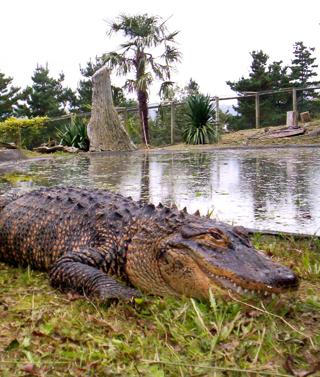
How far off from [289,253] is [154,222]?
37.7 inches

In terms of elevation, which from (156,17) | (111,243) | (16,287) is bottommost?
(16,287)

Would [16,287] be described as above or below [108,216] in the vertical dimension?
below

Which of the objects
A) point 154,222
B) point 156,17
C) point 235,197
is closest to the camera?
point 154,222

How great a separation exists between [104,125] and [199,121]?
428cm

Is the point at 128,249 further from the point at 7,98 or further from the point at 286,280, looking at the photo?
the point at 7,98

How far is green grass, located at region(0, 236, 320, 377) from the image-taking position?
1.60 m

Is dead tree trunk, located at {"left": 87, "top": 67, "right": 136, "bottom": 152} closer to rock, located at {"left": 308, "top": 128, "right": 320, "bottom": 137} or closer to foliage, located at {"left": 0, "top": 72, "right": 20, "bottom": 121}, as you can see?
rock, located at {"left": 308, "top": 128, "right": 320, "bottom": 137}

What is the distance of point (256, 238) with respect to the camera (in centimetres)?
328

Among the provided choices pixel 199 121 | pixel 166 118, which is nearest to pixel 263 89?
pixel 166 118

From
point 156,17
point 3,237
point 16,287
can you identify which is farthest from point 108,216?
point 156,17

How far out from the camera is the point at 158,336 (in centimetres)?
187

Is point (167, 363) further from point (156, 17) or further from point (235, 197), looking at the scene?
point (156, 17)

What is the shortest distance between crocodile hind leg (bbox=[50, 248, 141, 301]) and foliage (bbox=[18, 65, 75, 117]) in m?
37.6

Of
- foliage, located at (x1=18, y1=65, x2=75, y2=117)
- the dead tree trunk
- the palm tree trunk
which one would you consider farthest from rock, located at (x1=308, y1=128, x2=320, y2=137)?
foliage, located at (x1=18, y1=65, x2=75, y2=117)
